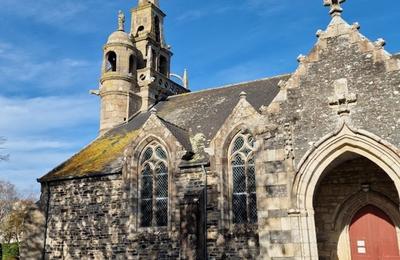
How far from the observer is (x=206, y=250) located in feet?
44.4

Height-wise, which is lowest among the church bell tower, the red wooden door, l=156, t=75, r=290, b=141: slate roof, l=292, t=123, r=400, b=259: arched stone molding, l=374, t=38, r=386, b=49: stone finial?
the red wooden door

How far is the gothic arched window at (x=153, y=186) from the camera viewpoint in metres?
15.0

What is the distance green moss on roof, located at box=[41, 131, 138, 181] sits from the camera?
16.7 m

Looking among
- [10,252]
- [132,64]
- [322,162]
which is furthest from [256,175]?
[10,252]

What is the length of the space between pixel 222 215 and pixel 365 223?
4433mm

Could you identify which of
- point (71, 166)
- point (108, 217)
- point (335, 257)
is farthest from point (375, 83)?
point (71, 166)

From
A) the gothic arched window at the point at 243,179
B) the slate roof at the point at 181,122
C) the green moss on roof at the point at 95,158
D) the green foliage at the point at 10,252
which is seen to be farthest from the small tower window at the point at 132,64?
the green foliage at the point at 10,252

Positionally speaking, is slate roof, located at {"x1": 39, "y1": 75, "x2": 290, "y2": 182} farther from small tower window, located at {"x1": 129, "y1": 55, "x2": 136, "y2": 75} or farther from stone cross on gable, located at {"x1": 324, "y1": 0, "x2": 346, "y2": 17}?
stone cross on gable, located at {"x1": 324, "y1": 0, "x2": 346, "y2": 17}

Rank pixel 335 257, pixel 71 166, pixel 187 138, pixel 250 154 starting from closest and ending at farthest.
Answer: pixel 335 257
pixel 250 154
pixel 187 138
pixel 71 166

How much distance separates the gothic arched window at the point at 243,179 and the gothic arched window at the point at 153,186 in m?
2.66

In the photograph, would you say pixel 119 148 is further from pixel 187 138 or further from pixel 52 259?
pixel 52 259

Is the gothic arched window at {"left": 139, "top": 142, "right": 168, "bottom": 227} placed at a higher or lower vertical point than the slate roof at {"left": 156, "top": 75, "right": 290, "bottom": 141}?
lower

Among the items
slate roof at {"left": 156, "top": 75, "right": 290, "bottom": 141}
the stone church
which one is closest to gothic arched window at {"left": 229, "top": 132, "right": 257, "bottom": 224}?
the stone church

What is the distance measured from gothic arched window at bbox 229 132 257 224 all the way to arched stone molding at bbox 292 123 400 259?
3433 mm
